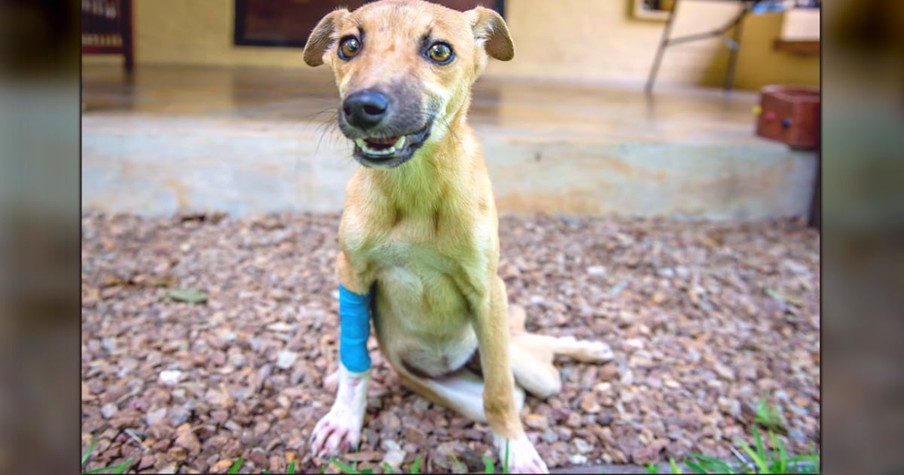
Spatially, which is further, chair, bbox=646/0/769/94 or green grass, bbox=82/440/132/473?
chair, bbox=646/0/769/94

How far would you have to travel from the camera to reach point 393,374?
2.87 m

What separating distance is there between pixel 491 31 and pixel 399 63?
0.26m

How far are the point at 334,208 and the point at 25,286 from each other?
10.4 ft

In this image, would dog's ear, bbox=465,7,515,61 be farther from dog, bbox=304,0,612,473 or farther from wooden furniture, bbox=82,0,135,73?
wooden furniture, bbox=82,0,135,73

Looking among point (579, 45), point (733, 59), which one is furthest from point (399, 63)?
point (733, 59)

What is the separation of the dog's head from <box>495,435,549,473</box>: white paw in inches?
46.6

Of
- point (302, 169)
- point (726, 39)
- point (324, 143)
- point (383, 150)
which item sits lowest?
point (302, 169)

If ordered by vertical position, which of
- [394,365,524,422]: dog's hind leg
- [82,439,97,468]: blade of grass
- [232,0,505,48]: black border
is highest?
[232,0,505,48]: black border

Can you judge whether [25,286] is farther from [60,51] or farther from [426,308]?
[426,308]

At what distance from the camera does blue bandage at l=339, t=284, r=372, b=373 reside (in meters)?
2.15

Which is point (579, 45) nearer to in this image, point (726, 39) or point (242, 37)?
point (726, 39)

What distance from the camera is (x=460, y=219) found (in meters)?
1.96

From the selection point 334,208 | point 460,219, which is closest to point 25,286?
point 460,219

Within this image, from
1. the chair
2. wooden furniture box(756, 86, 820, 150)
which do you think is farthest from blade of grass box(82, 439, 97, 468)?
the chair
